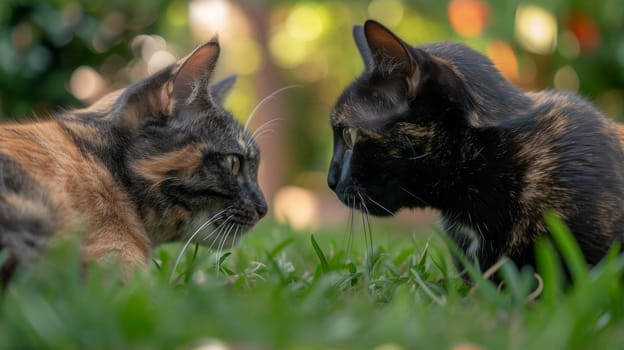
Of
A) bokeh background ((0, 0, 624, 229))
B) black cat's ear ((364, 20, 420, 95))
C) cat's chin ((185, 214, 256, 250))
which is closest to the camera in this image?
black cat's ear ((364, 20, 420, 95))

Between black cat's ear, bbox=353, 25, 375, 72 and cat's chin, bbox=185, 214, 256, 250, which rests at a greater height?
black cat's ear, bbox=353, 25, 375, 72

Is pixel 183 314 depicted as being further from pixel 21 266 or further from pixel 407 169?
pixel 407 169

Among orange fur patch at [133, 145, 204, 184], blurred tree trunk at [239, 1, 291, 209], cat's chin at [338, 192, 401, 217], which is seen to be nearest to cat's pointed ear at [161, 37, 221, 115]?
orange fur patch at [133, 145, 204, 184]

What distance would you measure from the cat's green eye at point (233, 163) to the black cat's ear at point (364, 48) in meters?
0.58

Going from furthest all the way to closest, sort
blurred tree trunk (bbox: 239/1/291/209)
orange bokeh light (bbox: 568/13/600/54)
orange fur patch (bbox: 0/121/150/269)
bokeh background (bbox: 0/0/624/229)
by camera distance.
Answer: blurred tree trunk (bbox: 239/1/291/209)
orange bokeh light (bbox: 568/13/600/54)
bokeh background (bbox: 0/0/624/229)
orange fur patch (bbox: 0/121/150/269)

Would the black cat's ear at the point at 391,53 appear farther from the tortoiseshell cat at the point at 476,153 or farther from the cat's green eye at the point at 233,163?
the cat's green eye at the point at 233,163

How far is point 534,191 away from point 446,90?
16.8 inches

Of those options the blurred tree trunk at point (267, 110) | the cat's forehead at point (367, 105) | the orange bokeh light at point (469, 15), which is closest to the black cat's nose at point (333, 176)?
the cat's forehead at point (367, 105)

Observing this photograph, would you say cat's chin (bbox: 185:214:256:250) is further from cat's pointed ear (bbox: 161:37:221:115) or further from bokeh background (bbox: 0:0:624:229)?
bokeh background (bbox: 0:0:624:229)

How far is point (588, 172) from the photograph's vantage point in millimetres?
2236

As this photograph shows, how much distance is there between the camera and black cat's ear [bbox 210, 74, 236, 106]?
3067 mm

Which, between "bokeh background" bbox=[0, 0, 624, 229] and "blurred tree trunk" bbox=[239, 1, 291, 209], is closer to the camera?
"bokeh background" bbox=[0, 0, 624, 229]

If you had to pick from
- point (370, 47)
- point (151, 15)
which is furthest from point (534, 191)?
point (151, 15)

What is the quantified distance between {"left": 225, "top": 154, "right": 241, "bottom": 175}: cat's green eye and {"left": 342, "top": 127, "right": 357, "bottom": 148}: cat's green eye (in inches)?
15.7
